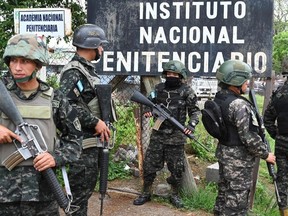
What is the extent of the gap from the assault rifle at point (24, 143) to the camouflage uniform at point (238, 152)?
1.78 metres

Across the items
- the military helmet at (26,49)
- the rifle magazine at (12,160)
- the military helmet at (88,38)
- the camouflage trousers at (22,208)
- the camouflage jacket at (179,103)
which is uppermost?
the military helmet at (88,38)

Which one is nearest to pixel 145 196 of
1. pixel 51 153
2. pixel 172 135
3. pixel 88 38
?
pixel 172 135

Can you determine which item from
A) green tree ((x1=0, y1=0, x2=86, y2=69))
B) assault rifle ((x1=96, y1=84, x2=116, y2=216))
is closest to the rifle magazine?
assault rifle ((x1=96, y1=84, x2=116, y2=216))

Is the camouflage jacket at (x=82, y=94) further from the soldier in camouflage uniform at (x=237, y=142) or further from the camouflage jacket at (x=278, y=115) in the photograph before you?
the camouflage jacket at (x=278, y=115)

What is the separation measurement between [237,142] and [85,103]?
1.39 meters

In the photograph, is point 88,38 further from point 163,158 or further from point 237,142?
point 163,158

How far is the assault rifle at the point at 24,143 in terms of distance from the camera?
7.84 feet

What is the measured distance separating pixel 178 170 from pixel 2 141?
274 centimetres

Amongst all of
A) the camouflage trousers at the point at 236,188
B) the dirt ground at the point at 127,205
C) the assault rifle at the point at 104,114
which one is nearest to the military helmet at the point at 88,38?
the assault rifle at the point at 104,114

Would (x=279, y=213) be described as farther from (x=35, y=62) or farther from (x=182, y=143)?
(x=35, y=62)

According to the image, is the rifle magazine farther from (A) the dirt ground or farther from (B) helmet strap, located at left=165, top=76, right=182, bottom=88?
(B) helmet strap, located at left=165, top=76, right=182, bottom=88

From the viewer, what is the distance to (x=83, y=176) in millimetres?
3498

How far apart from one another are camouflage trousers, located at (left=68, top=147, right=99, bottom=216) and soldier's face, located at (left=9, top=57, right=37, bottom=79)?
45.7 inches

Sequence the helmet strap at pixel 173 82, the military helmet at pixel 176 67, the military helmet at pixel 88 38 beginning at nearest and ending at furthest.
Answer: the military helmet at pixel 88 38 < the military helmet at pixel 176 67 < the helmet strap at pixel 173 82
